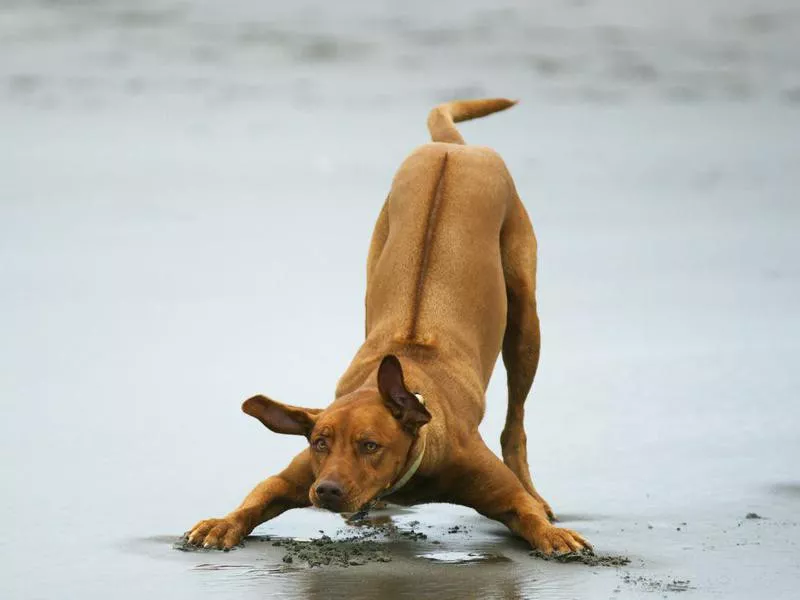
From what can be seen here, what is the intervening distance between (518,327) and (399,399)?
217 cm

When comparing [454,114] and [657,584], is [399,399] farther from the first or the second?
[454,114]

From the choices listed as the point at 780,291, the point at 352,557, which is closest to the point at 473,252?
the point at 352,557

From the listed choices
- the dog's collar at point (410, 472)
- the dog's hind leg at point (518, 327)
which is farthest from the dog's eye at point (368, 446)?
the dog's hind leg at point (518, 327)

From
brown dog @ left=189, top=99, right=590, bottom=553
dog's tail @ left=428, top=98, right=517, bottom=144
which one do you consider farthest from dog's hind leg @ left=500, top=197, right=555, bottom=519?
dog's tail @ left=428, top=98, right=517, bottom=144

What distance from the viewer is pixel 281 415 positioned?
6914 millimetres

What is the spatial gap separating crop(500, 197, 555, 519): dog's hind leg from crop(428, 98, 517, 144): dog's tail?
0.80 m

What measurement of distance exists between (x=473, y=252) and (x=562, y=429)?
1531 millimetres

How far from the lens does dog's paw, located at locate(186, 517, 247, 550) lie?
7.12 m

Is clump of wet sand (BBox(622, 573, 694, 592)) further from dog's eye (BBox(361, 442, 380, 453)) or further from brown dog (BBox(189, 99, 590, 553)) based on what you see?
dog's eye (BBox(361, 442, 380, 453))

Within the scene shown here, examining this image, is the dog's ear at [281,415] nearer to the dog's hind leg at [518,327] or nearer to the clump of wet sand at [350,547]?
the clump of wet sand at [350,547]

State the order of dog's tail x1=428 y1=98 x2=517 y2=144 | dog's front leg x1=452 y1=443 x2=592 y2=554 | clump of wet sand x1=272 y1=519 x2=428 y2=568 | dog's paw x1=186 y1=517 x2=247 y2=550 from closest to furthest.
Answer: clump of wet sand x1=272 y1=519 x2=428 y2=568
dog's paw x1=186 y1=517 x2=247 y2=550
dog's front leg x1=452 y1=443 x2=592 y2=554
dog's tail x1=428 y1=98 x2=517 y2=144

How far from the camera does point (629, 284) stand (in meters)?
13.1

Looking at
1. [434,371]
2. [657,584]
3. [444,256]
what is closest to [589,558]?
[657,584]

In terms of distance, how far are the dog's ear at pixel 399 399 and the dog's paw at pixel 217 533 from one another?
85 centimetres
